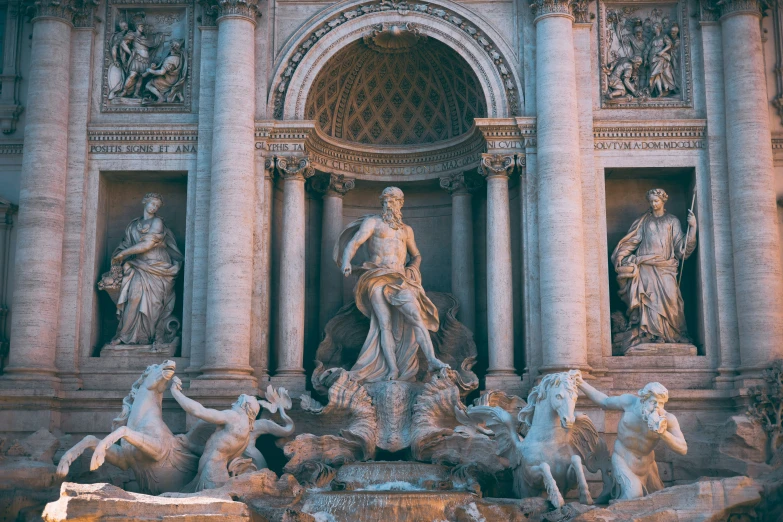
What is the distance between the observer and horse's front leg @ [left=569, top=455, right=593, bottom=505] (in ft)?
56.7

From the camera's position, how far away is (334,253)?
2308 centimetres

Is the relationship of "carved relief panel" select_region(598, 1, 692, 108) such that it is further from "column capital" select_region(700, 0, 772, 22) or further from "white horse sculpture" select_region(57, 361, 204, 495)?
"white horse sculpture" select_region(57, 361, 204, 495)

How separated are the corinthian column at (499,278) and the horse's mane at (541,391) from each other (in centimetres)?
257

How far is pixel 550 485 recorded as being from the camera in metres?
17.3

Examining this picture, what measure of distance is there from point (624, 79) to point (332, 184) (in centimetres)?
648

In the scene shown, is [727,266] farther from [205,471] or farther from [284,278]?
[205,471]

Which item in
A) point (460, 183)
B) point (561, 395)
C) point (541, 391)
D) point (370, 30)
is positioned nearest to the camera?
point (561, 395)

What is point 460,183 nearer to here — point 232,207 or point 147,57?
point 232,207

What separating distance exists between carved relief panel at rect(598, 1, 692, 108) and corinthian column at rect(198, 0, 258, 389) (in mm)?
7261

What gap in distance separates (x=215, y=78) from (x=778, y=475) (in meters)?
13.0

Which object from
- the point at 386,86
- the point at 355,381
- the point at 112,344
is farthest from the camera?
the point at 386,86

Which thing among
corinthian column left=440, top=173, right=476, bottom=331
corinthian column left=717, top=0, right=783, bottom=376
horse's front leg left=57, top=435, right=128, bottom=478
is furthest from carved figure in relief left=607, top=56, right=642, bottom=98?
horse's front leg left=57, top=435, right=128, bottom=478

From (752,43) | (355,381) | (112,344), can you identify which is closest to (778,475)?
(355,381)

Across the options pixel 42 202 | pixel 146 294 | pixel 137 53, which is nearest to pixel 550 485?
pixel 146 294
